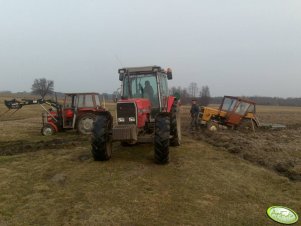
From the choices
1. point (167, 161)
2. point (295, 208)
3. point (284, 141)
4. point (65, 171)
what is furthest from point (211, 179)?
point (284, 141)

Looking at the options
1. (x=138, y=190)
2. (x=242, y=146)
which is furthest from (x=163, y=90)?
(x=138, y=190)

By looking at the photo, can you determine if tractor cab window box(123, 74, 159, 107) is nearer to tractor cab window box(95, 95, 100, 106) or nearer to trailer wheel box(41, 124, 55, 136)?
tractor cab window box(95, 95, 100, 106)

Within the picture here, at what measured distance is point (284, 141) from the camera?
15.0 metres

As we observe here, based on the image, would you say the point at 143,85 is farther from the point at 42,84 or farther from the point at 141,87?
the point at 42,84

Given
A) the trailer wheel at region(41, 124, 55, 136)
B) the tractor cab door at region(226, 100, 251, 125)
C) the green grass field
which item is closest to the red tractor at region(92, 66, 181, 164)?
the green grass field

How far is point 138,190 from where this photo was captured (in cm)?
745

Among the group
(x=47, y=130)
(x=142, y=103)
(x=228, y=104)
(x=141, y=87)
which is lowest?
(x=47, y=130)

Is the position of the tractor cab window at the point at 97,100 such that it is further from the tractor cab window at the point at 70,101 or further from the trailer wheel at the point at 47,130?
the trailer wheel at the point at 47,130

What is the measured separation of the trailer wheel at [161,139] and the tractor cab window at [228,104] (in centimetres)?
1085

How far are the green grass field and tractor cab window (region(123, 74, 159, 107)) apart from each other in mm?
1802

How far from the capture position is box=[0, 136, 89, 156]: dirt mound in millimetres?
12594

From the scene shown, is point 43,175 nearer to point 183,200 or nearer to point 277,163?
point 183,200

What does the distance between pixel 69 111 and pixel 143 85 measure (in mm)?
7409

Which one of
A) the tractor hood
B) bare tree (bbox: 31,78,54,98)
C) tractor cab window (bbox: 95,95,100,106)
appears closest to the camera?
the tractor hood
